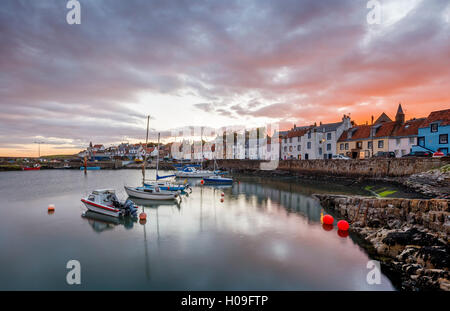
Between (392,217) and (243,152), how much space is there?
75974 mm

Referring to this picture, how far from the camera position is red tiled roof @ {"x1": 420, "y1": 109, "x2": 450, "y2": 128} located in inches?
1248

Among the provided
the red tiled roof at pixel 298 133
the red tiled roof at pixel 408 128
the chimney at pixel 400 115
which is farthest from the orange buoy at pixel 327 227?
the red tiled roof at pixel 298 133

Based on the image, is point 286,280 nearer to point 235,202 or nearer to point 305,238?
point 305,238

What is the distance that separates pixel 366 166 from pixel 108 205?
37123mm

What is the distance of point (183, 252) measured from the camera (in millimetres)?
12484

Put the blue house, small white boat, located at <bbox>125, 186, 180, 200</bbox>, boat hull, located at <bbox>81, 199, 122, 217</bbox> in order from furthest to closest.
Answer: the blue house < small white boat, located at <bbox>125, 186, 180, 200</bbox> < boat hull, located at <bbox>81, 199, 122, 217</bbox>

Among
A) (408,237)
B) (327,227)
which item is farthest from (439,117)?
(408,237)

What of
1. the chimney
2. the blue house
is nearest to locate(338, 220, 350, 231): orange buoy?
the blue house

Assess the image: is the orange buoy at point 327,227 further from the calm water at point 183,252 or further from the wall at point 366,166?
the wall at point 366,166

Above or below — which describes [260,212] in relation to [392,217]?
below

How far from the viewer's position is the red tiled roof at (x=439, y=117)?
3170 cm

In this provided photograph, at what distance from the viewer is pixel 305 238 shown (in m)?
14.4

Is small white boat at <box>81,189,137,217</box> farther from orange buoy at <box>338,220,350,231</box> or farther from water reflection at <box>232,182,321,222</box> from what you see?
orange buoy at <box>338,220,350,231</box>
